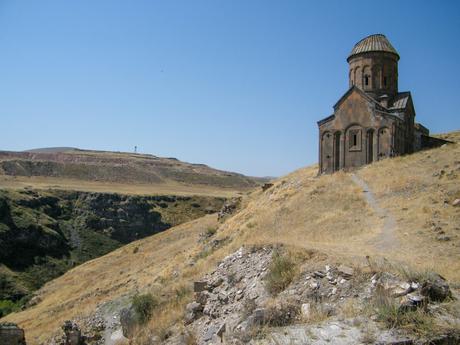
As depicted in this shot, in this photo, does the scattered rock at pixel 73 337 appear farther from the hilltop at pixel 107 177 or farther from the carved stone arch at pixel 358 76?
the hilltop at pixel 107 177

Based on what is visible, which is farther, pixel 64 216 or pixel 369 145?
pixel 64 216

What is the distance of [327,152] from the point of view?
31609mm

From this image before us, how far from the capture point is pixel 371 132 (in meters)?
30.1

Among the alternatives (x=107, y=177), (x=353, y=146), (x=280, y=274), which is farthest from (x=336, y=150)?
(x=107, y=177)

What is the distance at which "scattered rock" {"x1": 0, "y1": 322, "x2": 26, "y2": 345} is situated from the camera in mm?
16438

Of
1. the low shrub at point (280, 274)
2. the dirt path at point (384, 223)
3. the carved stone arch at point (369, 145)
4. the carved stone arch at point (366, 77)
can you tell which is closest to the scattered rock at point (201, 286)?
the low shrub at point (280, 274)

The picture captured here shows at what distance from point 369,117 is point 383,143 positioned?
1938 millimetres

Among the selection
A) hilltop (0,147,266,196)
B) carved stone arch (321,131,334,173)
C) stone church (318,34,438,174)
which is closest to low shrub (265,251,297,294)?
stone church (318,34,438,174)

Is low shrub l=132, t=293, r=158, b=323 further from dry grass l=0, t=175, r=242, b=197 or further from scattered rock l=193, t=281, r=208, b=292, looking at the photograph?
dry grass l=0, t=175, r=242, b=197

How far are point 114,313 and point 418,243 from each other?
10.9 m

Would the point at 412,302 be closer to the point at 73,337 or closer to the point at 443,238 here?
the point at 443,238

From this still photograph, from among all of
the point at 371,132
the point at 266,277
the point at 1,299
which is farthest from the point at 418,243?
the point at 1,299

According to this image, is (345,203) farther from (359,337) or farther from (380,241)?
(359,337)

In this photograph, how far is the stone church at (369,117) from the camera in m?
29.8
